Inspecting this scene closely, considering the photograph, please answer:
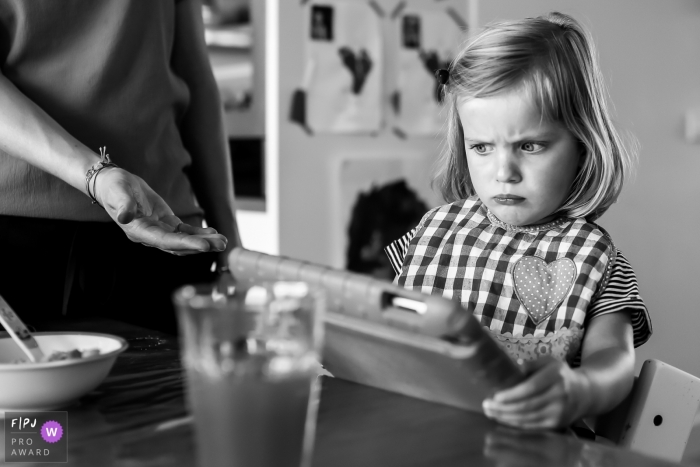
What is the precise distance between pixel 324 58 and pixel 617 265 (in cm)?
197

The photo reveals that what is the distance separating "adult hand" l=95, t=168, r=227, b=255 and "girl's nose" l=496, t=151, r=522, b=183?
44cm

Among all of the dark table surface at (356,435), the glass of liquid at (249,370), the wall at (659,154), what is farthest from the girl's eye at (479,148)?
the wall at (659,154)

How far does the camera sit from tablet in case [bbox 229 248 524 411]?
57 cm

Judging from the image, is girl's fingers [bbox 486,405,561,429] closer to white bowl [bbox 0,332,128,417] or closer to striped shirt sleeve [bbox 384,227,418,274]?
white bowl [bbox 0,332,128,417]

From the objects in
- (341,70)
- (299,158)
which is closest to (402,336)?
(299,158)

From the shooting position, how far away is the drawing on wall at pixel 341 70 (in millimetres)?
2891

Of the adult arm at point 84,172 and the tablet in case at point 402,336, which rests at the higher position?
the adult arm at point 84,172

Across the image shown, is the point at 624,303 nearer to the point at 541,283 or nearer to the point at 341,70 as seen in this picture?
the point at 541,283

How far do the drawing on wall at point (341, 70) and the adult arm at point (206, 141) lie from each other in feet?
4.12

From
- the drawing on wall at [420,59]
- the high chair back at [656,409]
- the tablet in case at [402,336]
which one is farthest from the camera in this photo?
the drawing on wall at [420,59]

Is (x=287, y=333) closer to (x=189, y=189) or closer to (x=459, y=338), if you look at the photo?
(x=459, y=338)

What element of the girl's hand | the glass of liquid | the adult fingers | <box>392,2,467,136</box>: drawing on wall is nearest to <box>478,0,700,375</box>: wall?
<box>392,2,467,136</box>: drawing on wall

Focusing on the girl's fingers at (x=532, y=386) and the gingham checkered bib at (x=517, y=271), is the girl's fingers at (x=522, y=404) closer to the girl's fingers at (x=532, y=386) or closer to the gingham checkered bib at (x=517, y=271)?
the girl's fingers at (x=532, y=386)

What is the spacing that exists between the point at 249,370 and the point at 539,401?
363 mm
